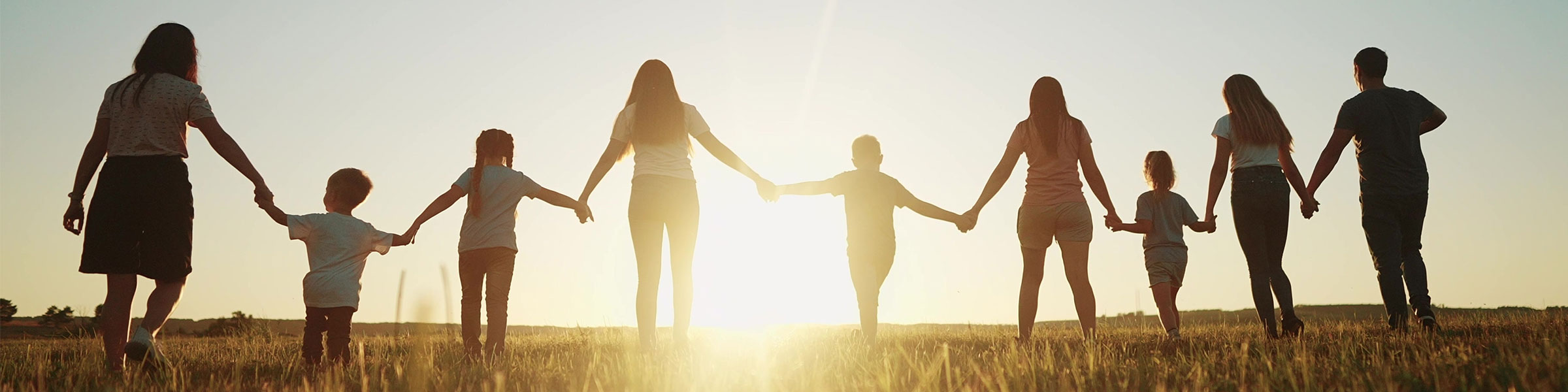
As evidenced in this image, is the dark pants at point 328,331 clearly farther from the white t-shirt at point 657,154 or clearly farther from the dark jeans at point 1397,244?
the dark jeans at point 1397,244

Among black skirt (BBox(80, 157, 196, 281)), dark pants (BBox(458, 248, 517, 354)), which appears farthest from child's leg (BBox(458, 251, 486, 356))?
black skirt (BBox(80, 157, 196, 281))

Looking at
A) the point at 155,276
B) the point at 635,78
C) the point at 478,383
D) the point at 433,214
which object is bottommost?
the point at 478,383

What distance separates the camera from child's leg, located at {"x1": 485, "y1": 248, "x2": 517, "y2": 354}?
272 inches

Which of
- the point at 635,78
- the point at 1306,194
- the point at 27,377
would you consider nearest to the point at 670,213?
the point at 635,78

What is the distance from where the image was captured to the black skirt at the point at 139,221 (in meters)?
5.57

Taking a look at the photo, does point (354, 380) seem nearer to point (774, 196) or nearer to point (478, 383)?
point (478, 383)

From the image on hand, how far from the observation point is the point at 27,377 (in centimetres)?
515

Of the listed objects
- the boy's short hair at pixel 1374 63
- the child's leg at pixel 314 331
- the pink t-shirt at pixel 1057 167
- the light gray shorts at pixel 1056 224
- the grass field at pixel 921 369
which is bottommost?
the grass field at pixel 921 369

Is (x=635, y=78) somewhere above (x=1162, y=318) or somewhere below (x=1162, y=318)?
above

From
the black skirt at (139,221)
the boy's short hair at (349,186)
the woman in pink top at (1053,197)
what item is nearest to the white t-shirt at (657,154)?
the boy's short hair at (349,186)

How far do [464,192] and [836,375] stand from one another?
12.2 ft

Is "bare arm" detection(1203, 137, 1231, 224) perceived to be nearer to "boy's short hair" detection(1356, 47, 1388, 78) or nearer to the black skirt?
"boy's short hair" detection(1356, 47, 1388, 78)

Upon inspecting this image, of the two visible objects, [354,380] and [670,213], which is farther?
[670,213]

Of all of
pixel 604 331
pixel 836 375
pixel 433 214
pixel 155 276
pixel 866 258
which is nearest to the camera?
pixel 836 375
